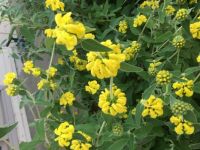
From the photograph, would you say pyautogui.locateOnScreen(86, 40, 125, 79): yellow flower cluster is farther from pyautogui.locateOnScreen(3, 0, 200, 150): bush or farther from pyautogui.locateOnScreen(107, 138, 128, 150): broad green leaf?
pyautogui.locateOnScreen(107, 138, 128, 150): broad green leaf

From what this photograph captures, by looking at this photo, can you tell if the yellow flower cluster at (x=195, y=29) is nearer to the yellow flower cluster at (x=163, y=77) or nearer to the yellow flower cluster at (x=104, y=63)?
the yellow flower cluster at (x=163, y=77)

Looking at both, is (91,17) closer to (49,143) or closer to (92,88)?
(92,88)

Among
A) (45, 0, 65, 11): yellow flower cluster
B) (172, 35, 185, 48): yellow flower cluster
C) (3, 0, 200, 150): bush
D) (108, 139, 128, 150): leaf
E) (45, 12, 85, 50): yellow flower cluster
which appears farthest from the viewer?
(45, 0, 65, 11): yellow flower cluster

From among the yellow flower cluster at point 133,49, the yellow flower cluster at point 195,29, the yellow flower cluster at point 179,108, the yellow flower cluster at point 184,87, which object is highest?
the yellow flower cluster at point 195,29

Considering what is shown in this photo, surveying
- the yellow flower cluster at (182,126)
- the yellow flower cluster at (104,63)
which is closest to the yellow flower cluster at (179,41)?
the yellow flower cluster at (182,126)

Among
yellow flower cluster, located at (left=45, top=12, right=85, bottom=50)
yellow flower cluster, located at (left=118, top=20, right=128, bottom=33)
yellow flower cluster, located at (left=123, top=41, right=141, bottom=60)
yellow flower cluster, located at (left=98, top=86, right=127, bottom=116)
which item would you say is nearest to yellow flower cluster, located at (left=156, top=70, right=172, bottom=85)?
yellow flower cluster, located at (left=98, top=86, right=127, bottom=116)

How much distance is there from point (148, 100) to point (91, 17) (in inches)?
31.5

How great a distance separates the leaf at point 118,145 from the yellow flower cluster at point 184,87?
0.52 feet

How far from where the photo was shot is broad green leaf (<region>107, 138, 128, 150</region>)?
36.3 inches

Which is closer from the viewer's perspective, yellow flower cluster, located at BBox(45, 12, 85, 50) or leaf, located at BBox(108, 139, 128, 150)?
yellow flower cluster, located at BBox(45, 12, 85, 50)

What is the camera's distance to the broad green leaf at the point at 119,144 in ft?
3.03

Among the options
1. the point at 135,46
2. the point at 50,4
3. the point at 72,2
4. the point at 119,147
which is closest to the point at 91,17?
the point at 72,2

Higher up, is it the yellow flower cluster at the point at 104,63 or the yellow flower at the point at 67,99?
the yellow flower cluster at the point at 104,63

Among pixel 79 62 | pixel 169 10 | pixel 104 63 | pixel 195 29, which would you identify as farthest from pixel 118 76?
pixel 104 63
